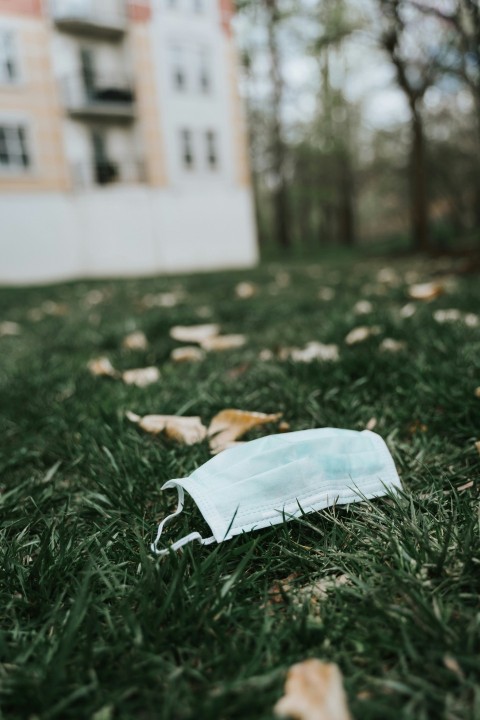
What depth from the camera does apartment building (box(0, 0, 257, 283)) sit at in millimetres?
15102

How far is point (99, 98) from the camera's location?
16297 mm

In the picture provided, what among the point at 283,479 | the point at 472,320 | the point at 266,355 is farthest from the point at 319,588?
the point at 472,320

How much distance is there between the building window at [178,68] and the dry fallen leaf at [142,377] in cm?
1749

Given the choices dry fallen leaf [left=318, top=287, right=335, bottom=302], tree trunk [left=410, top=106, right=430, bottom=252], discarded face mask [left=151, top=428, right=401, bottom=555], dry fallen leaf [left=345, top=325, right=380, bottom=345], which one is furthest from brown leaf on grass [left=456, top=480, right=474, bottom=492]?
tree trunk [left=410, top=106, right=430, bottom=252]

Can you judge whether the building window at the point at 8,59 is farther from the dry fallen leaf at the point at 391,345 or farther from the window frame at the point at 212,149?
the dry fallen leaf at the point at 391,345

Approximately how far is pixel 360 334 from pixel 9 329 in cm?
285

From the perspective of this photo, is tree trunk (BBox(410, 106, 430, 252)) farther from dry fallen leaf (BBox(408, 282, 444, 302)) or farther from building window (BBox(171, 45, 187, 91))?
building window (BBox(171, 45, 187, 91))

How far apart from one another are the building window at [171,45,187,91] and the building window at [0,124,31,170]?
525 cm

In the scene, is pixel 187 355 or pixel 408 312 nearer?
pixel 187 355

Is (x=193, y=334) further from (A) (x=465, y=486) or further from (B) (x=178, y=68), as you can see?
(B) (x=178, y=68)

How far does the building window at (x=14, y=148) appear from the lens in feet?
49.3

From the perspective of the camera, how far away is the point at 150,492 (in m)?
1.20

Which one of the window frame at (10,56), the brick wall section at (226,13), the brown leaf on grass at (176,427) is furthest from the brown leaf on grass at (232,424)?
the brick wall section at (226,13)

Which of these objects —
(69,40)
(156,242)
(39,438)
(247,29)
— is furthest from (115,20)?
(39,438)
